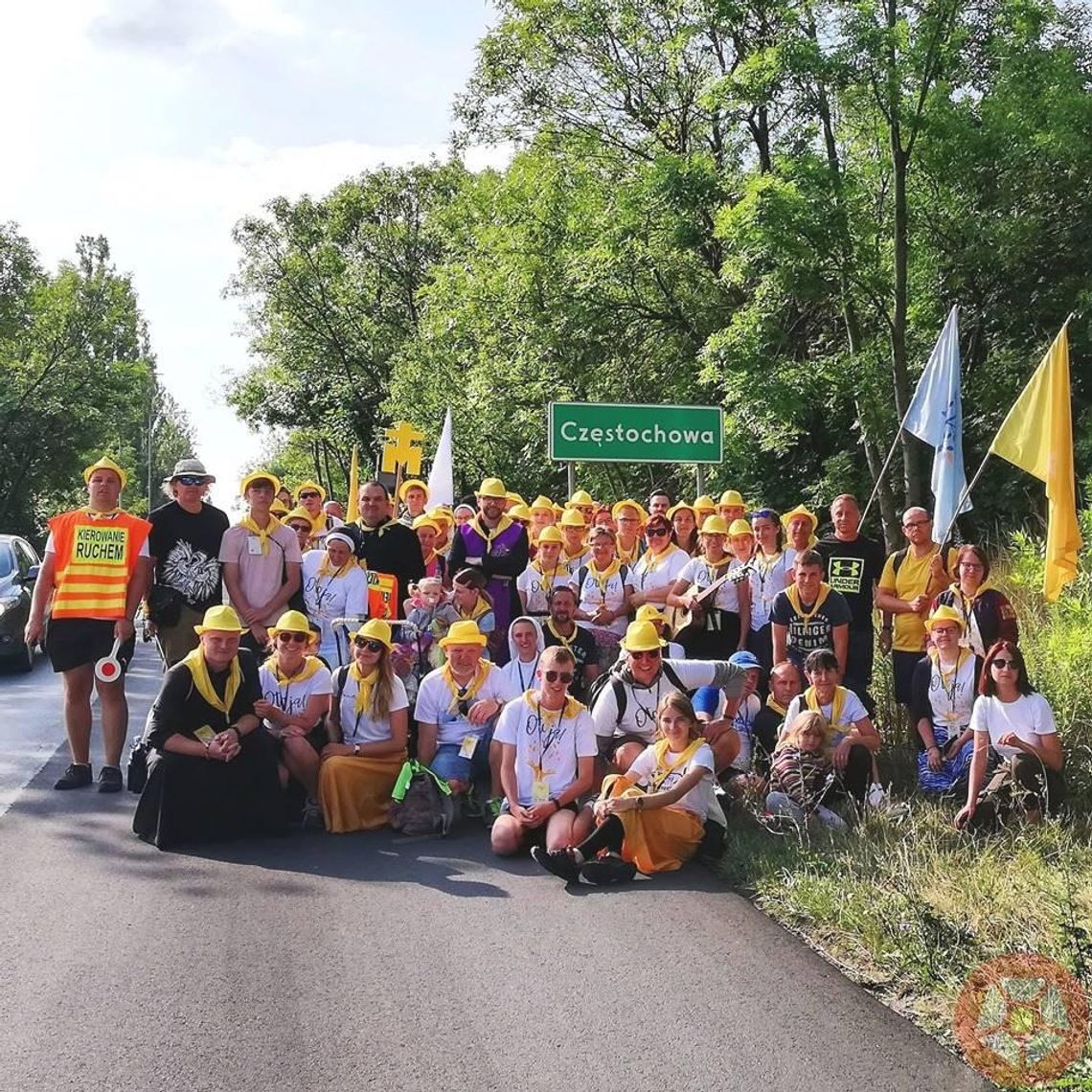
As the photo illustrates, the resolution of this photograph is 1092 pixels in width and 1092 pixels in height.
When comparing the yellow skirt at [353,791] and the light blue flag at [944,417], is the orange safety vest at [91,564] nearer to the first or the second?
the yellow skirt at [353,791]

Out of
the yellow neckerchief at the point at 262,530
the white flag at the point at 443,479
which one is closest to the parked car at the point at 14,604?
the white flag at the point at 443,479

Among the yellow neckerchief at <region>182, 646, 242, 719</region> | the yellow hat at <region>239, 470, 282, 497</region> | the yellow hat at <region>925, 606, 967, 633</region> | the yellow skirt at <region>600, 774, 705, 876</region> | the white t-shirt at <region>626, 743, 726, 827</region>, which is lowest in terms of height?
the yellow skirt at <region>600, 774, 705, 876</region>

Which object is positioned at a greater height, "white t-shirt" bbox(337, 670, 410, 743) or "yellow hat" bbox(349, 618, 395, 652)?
"yellow hat" bbox(349, 618, 395, 652)

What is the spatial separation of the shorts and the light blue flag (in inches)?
45.9

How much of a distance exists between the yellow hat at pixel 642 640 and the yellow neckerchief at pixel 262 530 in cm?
254

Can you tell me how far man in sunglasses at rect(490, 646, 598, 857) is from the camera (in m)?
7.12

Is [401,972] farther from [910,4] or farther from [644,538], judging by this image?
[910,4]

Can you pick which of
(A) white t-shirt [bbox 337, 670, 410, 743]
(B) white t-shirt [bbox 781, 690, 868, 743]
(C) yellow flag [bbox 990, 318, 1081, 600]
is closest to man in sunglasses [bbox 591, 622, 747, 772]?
(B) white t-shirt [bbox 781, 690, 868, 743]

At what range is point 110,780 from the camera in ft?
27.1

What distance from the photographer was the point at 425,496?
13.2 meters

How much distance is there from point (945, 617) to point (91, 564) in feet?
17.7

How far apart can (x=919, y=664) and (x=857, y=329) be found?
1068 centimetres

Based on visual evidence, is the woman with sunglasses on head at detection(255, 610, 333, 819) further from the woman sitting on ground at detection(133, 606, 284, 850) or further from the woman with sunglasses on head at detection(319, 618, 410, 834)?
the woman sitting on ground at detection(133, 606, 284, 850)

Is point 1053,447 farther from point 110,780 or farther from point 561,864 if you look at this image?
point 110,780
